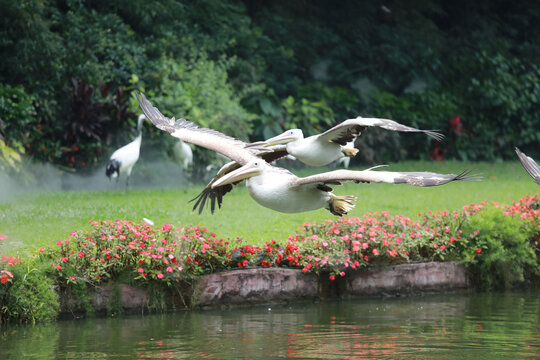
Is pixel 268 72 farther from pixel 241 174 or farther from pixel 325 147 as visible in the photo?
pixel 241 174

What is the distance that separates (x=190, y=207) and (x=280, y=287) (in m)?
4.20

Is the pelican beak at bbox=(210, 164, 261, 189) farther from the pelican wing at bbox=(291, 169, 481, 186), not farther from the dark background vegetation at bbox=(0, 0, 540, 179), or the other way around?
the dark background vegetation at bbox=(0, 0, 540, 179)

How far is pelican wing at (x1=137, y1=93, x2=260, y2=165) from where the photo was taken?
678 cm

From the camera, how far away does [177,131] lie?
24.2 ft

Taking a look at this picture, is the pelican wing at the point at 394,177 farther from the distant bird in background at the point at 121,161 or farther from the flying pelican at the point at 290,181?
the distant bird in background at the point at 121,161

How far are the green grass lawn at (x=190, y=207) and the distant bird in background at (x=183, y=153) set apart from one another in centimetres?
49

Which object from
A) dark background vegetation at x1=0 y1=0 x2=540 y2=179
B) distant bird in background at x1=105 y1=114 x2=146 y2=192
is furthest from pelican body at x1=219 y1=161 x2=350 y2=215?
dark background vegetation at x1=0 y1=0 x2=540 y2=179

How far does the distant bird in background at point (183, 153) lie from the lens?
14.1 metres

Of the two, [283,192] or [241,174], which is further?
[241,174]

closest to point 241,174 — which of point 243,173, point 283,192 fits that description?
point 243,173

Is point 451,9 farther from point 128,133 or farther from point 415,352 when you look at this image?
point 415,352

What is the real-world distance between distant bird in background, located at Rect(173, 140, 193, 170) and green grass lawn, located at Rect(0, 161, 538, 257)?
485mm

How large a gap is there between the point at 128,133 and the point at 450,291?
826cm

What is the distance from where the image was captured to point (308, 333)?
6.86 m
